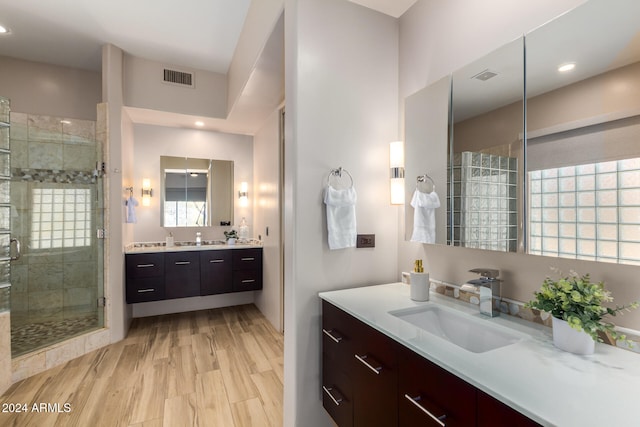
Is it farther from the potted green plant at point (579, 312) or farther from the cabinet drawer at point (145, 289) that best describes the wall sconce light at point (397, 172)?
the cabinet drawer at point (145, 289)

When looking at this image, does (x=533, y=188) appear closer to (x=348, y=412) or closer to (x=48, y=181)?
(x=348, y=412)

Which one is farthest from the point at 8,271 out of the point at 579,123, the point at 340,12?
the point at 579,123

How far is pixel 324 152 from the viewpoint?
1736mm

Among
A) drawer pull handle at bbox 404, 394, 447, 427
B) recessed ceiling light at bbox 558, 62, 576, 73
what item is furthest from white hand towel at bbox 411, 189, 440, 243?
drawer pull handle at bbox 404, 394, 447, 427

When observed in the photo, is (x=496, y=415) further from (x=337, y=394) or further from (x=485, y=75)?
(x=485, y=75)

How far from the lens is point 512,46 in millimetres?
1289

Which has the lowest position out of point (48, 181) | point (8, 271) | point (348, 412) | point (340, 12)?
point (348, 412)

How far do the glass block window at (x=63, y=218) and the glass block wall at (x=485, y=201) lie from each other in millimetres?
3479

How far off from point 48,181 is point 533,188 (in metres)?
4.04

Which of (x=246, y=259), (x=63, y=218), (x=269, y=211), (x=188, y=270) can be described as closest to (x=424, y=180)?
(x=269, y=211)

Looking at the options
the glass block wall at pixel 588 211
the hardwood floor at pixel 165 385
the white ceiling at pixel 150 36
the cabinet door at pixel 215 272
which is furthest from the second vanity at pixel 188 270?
the glass block wall at pixel 588 211

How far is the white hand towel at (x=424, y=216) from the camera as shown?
1666 mm

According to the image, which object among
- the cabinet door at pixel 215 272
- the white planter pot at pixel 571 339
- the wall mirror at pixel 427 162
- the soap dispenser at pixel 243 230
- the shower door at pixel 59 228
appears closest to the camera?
the white planter pot at pixel 571 339

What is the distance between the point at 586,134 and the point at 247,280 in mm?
3533
